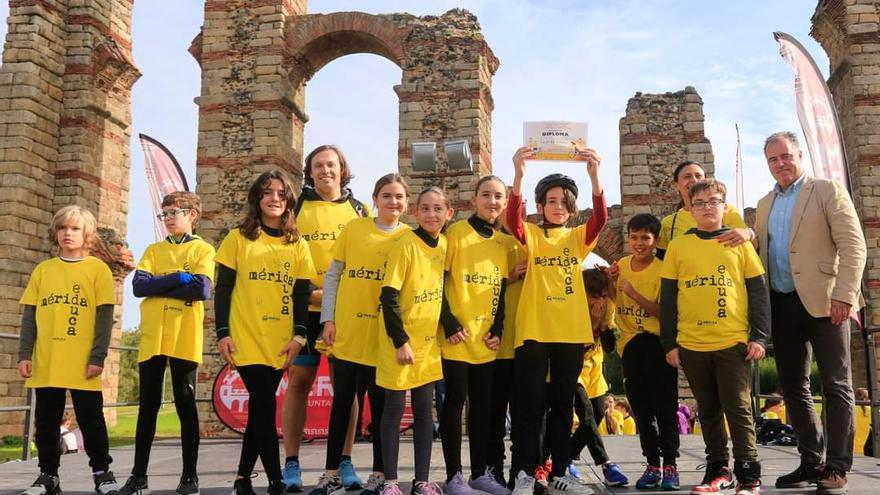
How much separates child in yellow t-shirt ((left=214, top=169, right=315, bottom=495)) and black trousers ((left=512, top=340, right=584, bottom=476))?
4.17 feet

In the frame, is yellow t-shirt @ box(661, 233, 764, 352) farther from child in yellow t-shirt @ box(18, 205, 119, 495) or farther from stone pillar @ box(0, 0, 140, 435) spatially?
stone pillar @ box(0, 0, 140, 435)

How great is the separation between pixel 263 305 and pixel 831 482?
3.30 meters

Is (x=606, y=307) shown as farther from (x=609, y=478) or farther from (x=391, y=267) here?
(x=391, y=267)

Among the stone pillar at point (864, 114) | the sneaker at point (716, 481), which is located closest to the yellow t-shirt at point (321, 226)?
the sneaker at point (716, 481)

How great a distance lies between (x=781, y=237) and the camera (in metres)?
4.28

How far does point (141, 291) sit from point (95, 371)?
579 mm

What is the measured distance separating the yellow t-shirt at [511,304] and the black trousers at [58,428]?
7.83 ft

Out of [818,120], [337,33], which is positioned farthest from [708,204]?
[337,33]

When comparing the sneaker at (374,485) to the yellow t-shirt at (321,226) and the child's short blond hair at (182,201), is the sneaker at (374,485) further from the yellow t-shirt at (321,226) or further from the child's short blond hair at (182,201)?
the child's short blond hair at (182,201)

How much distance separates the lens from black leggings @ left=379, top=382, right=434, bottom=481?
3.77 meters

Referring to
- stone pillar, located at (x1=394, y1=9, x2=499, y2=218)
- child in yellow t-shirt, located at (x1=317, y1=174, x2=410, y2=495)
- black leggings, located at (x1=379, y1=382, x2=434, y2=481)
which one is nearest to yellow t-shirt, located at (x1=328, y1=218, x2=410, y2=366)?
child in yellow t-shirt, located at (x1=317, y1=174, x2=410, y2=495)

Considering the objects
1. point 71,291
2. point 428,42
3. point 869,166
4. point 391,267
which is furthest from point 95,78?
point 869,166

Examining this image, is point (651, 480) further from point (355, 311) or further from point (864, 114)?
point (864, 114)

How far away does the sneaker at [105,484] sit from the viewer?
4074 mm
